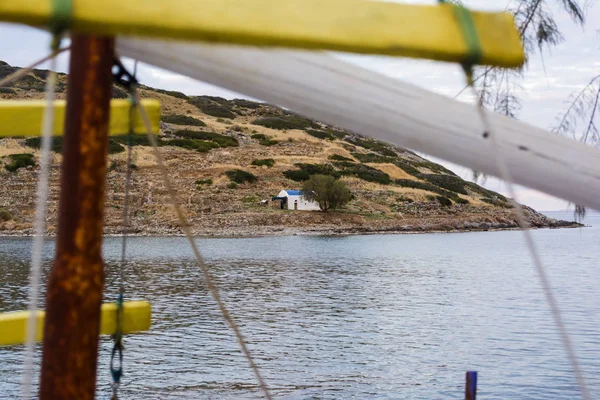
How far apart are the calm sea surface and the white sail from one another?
10513 mm

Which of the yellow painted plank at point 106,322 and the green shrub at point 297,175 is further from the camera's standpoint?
the green shrub at point 297,175

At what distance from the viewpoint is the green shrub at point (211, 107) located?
278 feet

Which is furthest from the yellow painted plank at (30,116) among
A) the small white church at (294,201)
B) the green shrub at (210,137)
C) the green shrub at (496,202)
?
the green shrub at (496,202)

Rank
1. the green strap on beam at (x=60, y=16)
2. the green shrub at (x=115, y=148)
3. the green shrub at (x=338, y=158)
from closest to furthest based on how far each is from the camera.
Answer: the green strap on beam at (x=60, y=16) < the green shrub at (x=115, y=148) < the green shrub at (x=338, y=158)

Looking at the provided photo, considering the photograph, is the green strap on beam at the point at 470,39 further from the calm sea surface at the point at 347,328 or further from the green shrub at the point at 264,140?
the green shrub at the point at 264,140

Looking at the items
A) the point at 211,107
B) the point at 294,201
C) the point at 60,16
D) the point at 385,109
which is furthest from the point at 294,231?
the point at 60,16

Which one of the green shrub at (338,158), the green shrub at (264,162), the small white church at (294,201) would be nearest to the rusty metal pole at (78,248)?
the small white church at (294,201)

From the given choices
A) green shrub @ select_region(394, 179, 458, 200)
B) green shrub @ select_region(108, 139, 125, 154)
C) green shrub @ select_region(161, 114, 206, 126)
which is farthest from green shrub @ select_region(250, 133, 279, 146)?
green shrub @ select_region(108, 139, 125, 154)

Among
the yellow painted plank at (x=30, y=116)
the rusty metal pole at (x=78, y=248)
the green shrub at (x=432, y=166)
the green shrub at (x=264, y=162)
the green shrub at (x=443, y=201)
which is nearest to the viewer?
the rusty metal pole at (x=78, y=248)

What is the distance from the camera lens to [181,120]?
74812mm

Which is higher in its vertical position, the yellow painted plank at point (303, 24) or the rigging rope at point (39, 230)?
the yellow painted plank at point (303, 24)

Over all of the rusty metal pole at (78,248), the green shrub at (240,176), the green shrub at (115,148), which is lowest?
the rusty metal pole at (78,248)

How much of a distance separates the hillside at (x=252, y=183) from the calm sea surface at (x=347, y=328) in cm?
1507

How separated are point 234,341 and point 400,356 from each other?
3811mm
